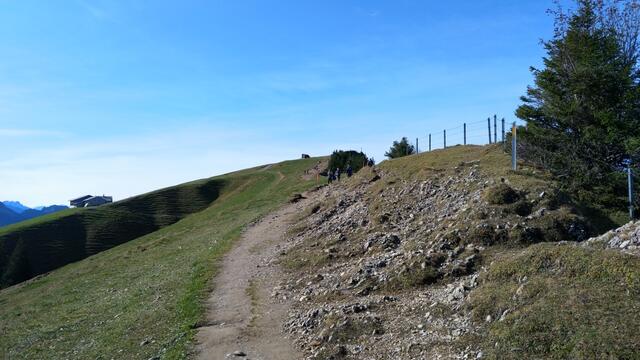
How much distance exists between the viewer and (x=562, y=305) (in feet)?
28.5

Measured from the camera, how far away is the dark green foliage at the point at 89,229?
228 feet

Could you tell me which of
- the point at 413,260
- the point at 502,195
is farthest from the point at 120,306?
the point at 502,195

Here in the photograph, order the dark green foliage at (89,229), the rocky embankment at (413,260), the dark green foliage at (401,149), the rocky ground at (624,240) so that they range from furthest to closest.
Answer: the dark green foliage at (89,229)
the dark green foliage at (401,149)
the rocky embankment at (413,260)
the rocky ground at (624,240)

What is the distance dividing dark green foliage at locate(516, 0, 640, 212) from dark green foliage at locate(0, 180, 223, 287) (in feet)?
208

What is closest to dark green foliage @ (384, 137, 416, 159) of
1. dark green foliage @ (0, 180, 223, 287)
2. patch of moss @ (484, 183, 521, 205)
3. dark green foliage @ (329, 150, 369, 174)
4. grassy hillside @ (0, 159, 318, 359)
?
dark green foliage @ (329, 150, 369, 174)

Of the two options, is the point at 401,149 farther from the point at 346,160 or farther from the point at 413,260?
the point at 413,260

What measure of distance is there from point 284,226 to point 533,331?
23109mm

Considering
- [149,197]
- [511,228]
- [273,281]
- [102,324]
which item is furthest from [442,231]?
[149,197]

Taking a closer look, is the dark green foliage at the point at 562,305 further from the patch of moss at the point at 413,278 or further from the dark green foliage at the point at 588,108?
the dark green foliage at the point at 588,108

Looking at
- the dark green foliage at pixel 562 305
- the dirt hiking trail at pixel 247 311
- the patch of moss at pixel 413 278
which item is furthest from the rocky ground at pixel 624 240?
the dirt hiking trail at pixel 247 311

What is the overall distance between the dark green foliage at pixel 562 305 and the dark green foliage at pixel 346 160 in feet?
142

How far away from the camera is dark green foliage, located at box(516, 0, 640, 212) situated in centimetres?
2039

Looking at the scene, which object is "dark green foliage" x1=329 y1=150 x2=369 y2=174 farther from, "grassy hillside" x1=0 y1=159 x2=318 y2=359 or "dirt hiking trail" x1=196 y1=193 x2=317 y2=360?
"dirt hiking trail" x1=196 y1=193 x2=317 y2=360

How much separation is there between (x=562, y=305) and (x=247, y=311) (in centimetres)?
924
